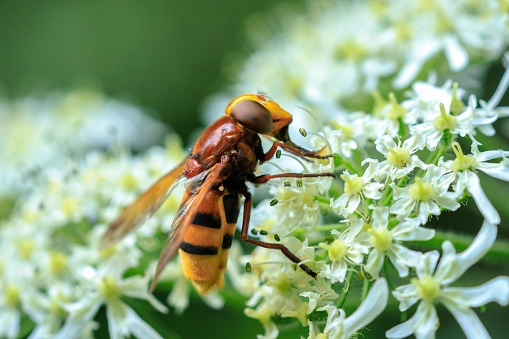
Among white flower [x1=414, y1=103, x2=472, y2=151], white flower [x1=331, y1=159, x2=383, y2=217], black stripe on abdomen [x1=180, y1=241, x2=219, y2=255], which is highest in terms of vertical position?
white flower [x1=414, y1=103, x2=472, y2=151]

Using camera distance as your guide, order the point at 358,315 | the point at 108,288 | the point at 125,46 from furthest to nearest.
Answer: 1. the point at 125,46
2. the point at 108,288
3. the point at 358,315

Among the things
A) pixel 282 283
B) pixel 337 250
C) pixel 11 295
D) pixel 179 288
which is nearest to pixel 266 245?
pixel 282 283

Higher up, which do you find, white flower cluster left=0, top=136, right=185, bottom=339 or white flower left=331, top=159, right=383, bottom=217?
white flower left=331, top=159, right=383, bottom=217

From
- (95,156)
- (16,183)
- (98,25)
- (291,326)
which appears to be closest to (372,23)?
(95,156)

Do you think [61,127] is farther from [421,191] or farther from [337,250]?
[421,191]

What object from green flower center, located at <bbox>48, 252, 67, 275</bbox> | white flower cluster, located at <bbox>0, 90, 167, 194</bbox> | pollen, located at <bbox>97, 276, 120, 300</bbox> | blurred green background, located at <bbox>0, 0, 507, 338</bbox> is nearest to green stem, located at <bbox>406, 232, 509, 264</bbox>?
pollen, located at <bbox>97, 276, 120, 300</bbox>

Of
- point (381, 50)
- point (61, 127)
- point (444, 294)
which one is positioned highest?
point (381, 50)

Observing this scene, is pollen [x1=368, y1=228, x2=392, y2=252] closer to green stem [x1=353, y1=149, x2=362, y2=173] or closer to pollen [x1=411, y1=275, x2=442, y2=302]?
pollen [x1=411, y1=275, x2=442, y2=302]

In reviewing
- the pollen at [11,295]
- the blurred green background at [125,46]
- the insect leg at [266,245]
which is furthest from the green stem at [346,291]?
the blurred green background at [125,46]
